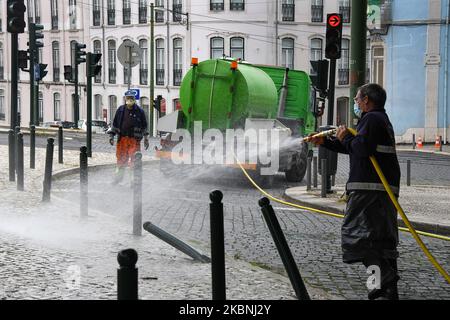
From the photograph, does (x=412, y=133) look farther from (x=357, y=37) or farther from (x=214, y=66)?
(x=357, y=37)

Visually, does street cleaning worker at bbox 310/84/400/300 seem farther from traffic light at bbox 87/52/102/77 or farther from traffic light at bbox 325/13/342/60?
traffic light at bbox 87/52/102/77

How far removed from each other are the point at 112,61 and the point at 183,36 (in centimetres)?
676

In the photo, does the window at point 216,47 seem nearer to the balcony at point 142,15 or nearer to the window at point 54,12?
the balcony at point 142,15

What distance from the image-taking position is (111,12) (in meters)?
55.8

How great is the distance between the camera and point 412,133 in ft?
126

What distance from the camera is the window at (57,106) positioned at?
59.1 m

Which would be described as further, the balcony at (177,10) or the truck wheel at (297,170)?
the balcony at (177,10)

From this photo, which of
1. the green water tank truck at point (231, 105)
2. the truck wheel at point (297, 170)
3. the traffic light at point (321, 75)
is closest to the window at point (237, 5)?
the green water tank truck at point (231, 105)

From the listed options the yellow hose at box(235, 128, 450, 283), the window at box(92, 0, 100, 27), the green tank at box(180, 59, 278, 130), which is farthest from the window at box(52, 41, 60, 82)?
the yellow hose at box(235, 128, 450, 283)

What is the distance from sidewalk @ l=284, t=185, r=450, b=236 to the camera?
1058 cm

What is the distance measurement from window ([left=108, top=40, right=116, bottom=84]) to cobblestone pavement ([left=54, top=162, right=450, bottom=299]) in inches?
1542

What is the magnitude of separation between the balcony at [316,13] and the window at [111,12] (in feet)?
44.5
